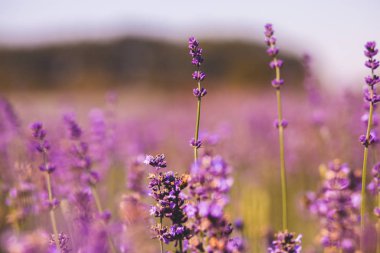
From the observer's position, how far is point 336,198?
165 cm

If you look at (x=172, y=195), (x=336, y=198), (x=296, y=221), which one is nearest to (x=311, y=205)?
(x=336, y=198)

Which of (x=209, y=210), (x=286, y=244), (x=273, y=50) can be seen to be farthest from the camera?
(x=273, y=50)

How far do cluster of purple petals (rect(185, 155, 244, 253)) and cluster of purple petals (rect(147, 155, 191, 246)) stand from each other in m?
0.19

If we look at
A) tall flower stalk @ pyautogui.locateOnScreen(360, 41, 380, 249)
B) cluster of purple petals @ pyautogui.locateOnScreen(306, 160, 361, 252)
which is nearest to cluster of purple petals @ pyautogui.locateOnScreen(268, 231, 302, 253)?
cluster of purple petals @ pyautogui.locateOnScreen(306, 160, 361, 252)

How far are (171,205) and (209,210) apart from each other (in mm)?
357

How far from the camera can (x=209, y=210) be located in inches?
49.7

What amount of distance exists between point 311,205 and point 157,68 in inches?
1679

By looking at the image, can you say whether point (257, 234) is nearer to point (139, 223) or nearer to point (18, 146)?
point (18, 146)

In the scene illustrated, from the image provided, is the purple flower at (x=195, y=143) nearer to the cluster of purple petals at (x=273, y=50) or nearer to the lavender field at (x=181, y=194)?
the lavender field at (x=181, y=194)

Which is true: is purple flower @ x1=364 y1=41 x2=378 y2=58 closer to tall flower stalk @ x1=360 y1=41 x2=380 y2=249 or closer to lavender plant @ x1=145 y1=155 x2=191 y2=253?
tall flower stalk @ x1=360 y1=41 x2=380 y2=249

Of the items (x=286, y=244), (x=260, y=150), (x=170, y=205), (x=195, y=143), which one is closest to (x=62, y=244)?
(x=170, y=205)

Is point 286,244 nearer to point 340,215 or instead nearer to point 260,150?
point 340,215

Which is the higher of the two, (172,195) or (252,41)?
(252,41)

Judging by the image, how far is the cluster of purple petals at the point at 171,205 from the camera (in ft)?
5.18
